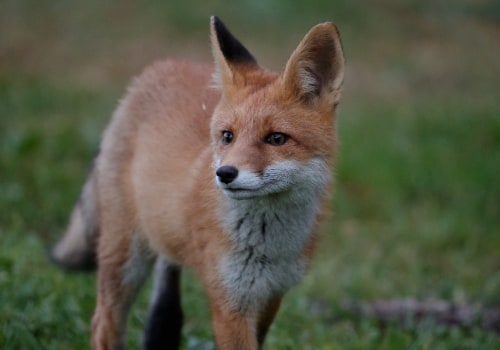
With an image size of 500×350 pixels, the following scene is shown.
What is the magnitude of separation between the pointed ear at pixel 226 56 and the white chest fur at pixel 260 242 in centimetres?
73

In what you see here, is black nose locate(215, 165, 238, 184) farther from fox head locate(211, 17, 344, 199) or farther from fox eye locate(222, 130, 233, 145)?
fox eye locate(222, 130, 233, 145)

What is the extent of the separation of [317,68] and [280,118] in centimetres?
41

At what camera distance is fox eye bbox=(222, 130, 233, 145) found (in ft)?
14.5

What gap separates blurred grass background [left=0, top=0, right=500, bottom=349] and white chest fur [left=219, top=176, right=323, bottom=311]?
133cm

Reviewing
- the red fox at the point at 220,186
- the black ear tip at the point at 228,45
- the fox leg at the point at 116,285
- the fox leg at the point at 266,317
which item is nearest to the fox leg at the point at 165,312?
the red fox at the point at 220,186

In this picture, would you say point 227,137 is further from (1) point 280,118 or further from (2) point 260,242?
(2) point 260,242

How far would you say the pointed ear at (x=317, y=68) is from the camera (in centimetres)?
446

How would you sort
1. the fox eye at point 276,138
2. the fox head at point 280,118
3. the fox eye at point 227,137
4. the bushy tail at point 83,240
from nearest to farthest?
1. the fox head at point 280,118
2. the fox eye at point 276,138
3. the fox eye at point 227,137
4. the bushy tail at point 83,240

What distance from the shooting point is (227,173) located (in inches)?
158

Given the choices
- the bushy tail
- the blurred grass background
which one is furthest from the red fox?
the blurred grass background

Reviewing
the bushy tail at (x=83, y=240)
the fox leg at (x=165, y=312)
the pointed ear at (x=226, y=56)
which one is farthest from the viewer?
the bushy tail at (x=83, y=240)

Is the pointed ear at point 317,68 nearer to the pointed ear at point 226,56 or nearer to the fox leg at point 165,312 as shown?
the pointed ear at point 226,56

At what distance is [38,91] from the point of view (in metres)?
11.7

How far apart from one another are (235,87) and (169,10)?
11.4 m
